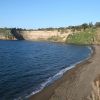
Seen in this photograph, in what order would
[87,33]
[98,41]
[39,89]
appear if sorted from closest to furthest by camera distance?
[39,89] → [98,41] → [87,33]

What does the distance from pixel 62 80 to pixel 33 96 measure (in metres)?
9.67

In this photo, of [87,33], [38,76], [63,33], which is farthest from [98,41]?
[38,76]

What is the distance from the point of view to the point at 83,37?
164125mm

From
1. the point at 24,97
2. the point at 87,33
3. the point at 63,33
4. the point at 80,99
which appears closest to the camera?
the point at 80,99

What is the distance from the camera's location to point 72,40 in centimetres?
17475

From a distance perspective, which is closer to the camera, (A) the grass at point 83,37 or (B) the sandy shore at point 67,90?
(B) the sandy shore at point 67,90

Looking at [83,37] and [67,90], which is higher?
[67,90]

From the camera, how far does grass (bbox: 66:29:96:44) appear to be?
155 metres

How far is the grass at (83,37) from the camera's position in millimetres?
155000

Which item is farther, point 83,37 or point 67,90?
point 83,37

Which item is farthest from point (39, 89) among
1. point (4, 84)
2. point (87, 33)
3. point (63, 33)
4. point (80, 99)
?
point (63, 33)

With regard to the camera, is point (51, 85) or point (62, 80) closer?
point (51, 85)

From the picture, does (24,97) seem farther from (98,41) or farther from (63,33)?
(63,33)

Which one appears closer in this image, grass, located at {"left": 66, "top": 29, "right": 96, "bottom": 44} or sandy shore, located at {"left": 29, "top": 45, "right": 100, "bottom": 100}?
sandy shore, located at {"left": 29, "top": 45, "right": 100, "bottom": 100}
